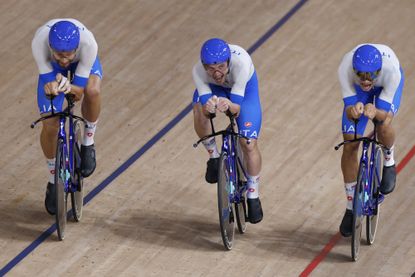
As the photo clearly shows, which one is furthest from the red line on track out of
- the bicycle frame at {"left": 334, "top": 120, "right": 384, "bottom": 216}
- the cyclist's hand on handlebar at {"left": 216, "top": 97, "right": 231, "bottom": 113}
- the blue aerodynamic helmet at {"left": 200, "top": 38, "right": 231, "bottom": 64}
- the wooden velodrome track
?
the blue aerodynamic helmet at {"left": 200, "top": 38, "right": 231, "bottom": 64}

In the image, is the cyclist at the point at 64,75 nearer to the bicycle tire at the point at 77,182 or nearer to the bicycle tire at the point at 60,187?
the bicycle tire at the point at 77,182

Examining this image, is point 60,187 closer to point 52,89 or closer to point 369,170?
point 52,89

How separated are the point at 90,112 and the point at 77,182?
0.41 meters

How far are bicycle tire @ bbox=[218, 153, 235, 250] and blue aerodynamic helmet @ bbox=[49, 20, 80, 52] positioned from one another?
3.29ft

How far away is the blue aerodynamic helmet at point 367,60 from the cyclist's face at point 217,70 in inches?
27.0

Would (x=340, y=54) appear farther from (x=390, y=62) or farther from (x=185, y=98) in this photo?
(x=390, y=62)

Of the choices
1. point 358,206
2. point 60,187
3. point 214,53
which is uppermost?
point 214,53

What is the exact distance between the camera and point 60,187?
702cm

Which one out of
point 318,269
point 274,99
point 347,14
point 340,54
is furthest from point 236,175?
point 347,14

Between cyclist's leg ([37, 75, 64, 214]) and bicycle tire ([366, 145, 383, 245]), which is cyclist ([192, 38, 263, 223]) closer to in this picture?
bicycle tire ([366, 145, 383, 245])


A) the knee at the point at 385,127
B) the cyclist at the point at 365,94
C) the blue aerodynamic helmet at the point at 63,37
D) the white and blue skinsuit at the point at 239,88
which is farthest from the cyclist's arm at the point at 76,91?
the knee at the point at 385,127

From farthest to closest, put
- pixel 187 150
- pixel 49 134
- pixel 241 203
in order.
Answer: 1. pixel 187 150
2. pixel 241 203
3. pixel 49 134

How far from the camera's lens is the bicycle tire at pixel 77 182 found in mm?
7289

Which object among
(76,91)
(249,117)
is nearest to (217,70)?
(249,117)
